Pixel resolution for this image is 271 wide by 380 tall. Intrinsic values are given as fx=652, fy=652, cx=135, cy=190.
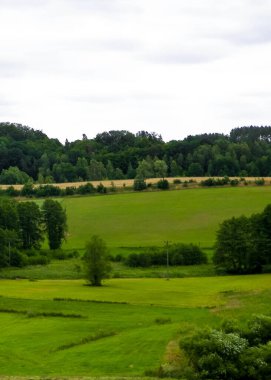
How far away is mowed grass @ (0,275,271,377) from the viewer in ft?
132

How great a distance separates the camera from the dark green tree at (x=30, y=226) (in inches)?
4569

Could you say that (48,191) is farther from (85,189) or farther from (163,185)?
(163,185)

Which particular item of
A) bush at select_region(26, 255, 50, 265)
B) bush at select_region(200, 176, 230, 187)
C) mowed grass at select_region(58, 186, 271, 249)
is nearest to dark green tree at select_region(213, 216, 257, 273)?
mowed grass at select_region(58, 186, 271, 249)

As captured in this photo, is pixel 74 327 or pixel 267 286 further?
pixel 267 286

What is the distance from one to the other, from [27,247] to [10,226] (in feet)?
19.7

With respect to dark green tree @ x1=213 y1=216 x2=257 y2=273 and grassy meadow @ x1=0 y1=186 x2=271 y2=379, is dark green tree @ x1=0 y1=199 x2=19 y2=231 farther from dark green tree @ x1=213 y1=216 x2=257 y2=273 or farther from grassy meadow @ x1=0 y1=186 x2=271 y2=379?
dark green tree @ x1=213 y1=216 x2=257 y2=273

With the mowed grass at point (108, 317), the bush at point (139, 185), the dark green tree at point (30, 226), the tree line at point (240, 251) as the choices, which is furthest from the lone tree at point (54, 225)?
the bush at point (139, 185)

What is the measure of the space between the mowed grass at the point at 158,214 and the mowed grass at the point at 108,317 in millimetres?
36394

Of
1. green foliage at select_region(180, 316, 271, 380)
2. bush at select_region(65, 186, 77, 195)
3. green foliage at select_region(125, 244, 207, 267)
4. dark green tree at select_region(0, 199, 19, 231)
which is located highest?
bush at select_region(65, 186, 77, 195)

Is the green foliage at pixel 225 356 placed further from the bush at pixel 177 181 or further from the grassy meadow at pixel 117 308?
the bush at pixel 177 181

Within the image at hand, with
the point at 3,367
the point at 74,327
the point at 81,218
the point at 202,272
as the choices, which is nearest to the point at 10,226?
the point at 81,218

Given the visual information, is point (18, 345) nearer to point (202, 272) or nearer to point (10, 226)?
point (202, 272)

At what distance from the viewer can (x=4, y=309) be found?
61.1 metres

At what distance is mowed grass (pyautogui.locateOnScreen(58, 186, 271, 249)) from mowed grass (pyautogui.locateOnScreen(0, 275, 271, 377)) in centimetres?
3639
